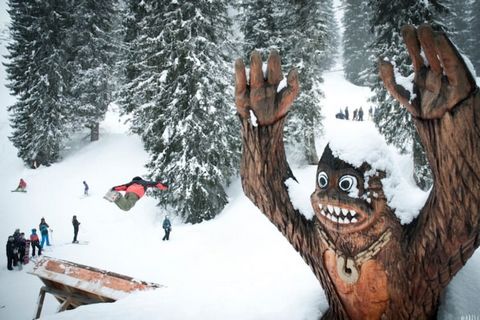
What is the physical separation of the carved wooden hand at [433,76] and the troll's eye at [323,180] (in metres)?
0.65

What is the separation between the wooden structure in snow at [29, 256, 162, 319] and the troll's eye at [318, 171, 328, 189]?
3.12 m

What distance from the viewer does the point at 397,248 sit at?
2.08 meters

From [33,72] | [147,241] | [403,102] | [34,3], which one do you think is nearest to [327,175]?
[403,102]

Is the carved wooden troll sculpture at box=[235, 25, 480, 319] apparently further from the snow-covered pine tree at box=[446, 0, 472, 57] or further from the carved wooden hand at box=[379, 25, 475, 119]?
the snow-covered pine tree at box=[446, 0, 472, 57]

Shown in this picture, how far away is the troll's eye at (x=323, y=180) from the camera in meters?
2.14

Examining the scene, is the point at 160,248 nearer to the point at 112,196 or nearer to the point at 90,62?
the point at 112,196

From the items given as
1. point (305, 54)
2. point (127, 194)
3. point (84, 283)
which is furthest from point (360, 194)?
point (305, 54)

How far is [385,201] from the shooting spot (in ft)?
6.75

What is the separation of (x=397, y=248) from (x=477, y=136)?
0.87 meters

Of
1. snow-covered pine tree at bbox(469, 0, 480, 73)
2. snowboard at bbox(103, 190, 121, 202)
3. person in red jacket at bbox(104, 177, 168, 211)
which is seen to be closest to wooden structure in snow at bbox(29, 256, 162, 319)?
snowboard at bbox(103, 190, 121, 202)

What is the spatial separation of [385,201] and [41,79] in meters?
23.0

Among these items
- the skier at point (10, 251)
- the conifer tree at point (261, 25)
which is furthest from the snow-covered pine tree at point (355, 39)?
the skier at point (10, 251)

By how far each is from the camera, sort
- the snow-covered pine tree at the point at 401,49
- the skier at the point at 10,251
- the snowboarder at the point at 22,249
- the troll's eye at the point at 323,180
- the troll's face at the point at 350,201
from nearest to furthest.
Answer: the troll's face at the point at 350,201
the troll's eye at the point at 323,180
the snow-covered pine tree at the point at 401,49
the skier at the point at 10,251
the snowboarder at the point at 22,249

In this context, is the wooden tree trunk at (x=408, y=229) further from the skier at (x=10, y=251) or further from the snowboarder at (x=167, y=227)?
the skier at (x=10, y=251)
